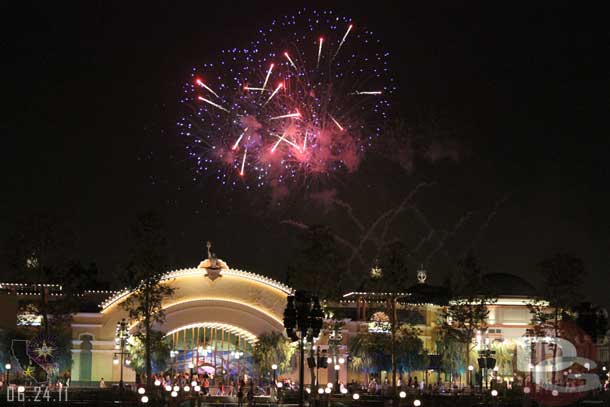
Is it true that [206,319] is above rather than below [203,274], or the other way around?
below

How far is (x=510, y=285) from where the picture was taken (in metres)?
85.9

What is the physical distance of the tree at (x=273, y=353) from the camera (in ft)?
217

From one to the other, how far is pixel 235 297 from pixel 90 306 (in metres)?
9.39

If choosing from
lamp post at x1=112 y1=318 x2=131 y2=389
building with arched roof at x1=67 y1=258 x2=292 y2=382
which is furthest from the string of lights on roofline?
lamp post at x1=112 y1=318 x2=131 y2=389

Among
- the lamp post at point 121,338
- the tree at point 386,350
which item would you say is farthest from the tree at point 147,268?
the tree at point 386,350

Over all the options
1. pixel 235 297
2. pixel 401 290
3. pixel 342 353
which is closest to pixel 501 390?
pixel 401 290

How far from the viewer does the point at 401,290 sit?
61.9 metres

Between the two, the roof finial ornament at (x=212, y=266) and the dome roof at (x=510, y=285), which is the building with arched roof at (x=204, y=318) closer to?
the roof finial ornament at (x=212, y=266)

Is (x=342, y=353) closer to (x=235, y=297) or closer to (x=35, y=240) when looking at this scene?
(x=235, y=297)

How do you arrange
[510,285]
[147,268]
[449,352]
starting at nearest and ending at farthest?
[147,268], [449,352], [510,285]

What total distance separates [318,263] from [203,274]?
1167 cm

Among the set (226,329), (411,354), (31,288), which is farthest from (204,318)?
(411,354)

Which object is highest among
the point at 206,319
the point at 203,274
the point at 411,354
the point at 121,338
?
the point at 203,274

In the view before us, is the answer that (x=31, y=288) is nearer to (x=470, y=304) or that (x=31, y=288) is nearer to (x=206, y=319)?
(x=206, y=319)
